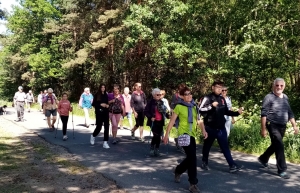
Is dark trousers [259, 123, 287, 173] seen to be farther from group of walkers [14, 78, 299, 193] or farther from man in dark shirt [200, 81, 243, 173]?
man in dark shirt [200, 81, 243, 173]

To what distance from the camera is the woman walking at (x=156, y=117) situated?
8.24 meters

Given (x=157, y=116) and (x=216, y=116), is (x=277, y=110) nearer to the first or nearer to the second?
(x=216, y=116)

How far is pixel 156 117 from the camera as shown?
837 centimetres

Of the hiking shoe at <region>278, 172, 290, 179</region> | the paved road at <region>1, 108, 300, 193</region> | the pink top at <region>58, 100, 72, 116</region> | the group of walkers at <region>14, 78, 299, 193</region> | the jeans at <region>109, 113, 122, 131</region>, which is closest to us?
the group of walkers at <region>14, 78, 299, 193</region>

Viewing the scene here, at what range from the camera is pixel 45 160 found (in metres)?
7.92

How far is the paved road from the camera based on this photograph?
5.71m

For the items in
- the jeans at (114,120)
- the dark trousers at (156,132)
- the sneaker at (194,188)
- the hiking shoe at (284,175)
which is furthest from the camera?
the jeans at (114,120)

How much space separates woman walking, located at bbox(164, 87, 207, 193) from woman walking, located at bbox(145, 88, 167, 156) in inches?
96.3

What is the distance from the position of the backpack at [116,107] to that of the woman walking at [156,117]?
1740 millimetres

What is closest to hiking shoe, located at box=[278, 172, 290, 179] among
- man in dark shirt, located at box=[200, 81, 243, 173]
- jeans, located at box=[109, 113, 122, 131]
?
man in dark shirt, located at box=[200, 81, 243, 173]

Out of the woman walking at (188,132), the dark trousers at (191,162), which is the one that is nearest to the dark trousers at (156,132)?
the woman walking at (188,132)

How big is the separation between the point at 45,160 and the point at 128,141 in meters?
3.31

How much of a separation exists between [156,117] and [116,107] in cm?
213

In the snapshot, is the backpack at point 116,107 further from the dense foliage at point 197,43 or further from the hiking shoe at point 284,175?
the hiking shoe at point 284,175
